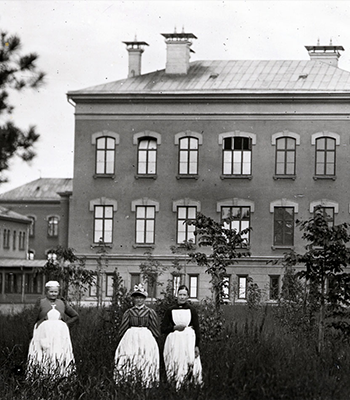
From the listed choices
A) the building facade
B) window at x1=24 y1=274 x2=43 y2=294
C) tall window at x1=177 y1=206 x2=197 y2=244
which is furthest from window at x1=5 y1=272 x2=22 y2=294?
tall window at x1=177 y1=206 x2=197 y2=244

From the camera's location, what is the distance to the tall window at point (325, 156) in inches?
1797

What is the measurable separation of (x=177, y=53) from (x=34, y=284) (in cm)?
2065

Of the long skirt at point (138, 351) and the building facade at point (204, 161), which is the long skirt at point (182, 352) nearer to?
the long skirt at point (138, 351)

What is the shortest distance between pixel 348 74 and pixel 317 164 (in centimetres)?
430

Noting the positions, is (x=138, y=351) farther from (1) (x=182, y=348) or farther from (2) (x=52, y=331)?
(2) (x=52, y=331)

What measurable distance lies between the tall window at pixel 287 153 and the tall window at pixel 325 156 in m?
0.99

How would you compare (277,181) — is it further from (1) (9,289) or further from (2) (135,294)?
(2) (135,294)

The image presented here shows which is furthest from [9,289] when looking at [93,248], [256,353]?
[256,353]

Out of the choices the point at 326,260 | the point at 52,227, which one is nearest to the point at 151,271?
the point at 326,260

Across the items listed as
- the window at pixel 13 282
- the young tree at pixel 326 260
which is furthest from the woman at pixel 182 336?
the window at pixel 13 282

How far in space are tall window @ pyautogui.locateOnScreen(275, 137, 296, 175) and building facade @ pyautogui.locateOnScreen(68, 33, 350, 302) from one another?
0.04m

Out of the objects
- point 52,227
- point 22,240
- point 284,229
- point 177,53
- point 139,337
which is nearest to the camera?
point 139,337

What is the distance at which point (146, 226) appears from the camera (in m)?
46.9

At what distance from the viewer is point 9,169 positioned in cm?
1691
